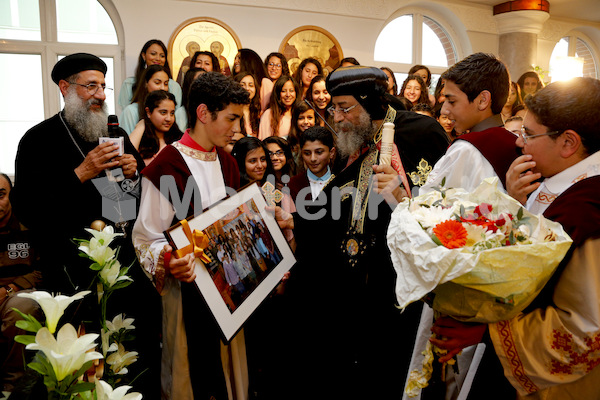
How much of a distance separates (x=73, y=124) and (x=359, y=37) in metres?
6.93

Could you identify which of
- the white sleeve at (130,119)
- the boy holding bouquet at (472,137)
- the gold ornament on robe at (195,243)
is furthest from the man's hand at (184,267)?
the white sleeve at (130,119)

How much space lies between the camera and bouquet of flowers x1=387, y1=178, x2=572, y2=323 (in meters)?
1.29

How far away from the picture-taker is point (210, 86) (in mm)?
2477

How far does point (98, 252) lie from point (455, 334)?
1252 millimetres

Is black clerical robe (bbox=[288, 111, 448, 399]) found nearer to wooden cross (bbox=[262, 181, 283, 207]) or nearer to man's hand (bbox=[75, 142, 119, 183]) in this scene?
wooden cross (bbox=[262, 181, 283, 207])

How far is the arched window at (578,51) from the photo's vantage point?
12188mm

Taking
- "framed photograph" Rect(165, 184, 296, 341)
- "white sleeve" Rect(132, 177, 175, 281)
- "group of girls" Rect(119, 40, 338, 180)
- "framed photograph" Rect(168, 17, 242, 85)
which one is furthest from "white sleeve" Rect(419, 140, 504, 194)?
"framed photograph" Rect(168, 17, 242, 85)

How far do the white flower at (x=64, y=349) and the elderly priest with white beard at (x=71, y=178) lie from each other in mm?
1820

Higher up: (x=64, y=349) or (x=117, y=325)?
(x=64, y=349)

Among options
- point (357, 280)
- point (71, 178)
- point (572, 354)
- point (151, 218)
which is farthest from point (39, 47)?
point (572, 354)

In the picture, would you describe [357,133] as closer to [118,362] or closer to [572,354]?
[572,354]

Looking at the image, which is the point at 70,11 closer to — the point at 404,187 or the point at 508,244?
the point at 404,187

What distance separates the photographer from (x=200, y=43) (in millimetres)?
7227

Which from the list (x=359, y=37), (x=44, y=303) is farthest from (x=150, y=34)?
(x=44, y=303)
